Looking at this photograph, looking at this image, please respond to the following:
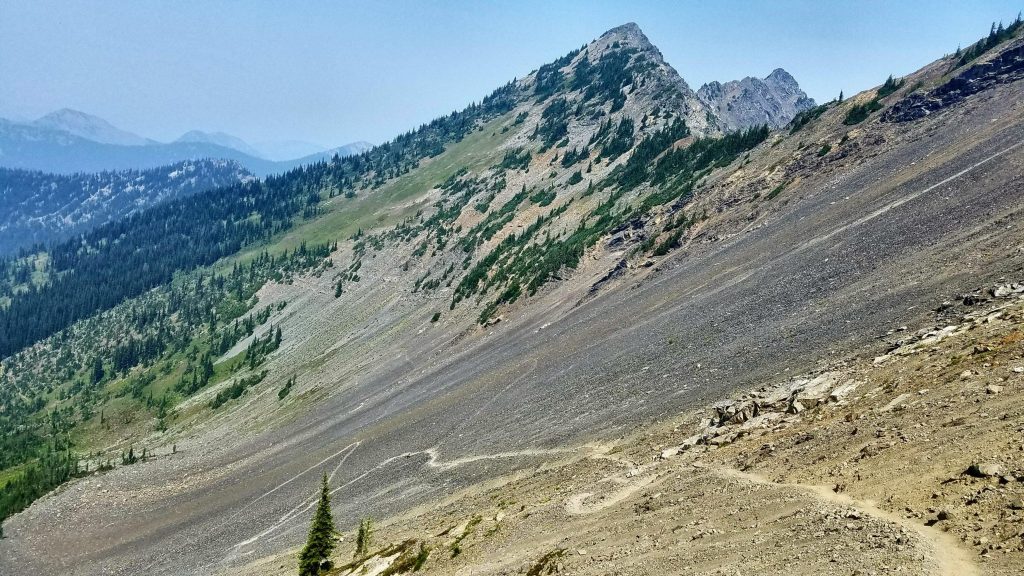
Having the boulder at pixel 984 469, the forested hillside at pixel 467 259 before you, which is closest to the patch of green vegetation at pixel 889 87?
the forested hillside at pixel 467 259

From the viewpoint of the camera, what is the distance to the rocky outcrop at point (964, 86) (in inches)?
2739

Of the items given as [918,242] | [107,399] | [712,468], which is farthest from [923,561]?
[107,399]

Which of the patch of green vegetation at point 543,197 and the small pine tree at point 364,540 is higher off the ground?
the patch of green vegetation at point 543,197

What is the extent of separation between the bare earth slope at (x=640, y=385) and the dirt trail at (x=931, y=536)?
10cm

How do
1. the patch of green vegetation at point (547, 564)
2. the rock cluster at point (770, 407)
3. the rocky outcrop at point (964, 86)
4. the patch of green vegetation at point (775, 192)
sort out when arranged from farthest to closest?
the patch of green vegetation at point (775, 192)
the rocky outcrop at point (964, 86)
the rock cluster at point (770, 407)
the patch of green vegetation at point (547, 564)

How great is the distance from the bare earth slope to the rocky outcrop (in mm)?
2981

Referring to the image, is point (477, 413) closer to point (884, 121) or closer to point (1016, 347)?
point (1016, 347)

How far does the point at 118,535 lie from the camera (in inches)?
2350

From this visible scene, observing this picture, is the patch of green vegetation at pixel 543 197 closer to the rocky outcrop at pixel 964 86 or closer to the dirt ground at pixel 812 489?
the rocky outcrop at pixel 964 86

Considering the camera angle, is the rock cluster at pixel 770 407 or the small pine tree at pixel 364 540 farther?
the small pine tree at pixel 364 540

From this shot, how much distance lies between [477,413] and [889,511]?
38.5 m

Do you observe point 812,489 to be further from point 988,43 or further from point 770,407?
point 988,43

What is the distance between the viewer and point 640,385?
41.6 metres

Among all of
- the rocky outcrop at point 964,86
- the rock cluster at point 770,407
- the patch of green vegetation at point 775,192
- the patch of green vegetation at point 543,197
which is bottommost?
the rock cluster at point 770,407
